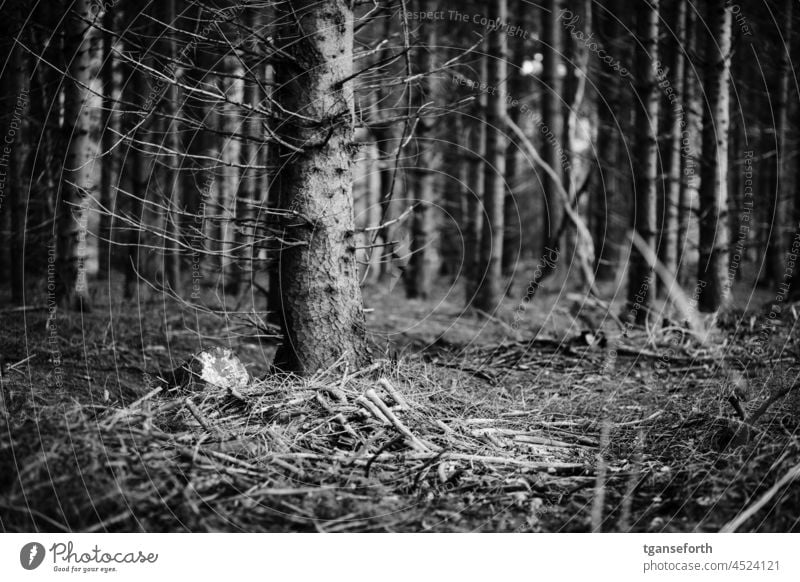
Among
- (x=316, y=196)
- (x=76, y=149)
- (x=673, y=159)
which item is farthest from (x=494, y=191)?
(x=316, y=196)

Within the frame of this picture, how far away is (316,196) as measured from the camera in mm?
5387

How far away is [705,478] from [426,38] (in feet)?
38.2

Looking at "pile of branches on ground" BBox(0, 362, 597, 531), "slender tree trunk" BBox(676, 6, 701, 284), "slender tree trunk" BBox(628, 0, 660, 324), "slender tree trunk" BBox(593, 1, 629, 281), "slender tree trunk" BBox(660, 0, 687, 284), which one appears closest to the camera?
"pile of branches on ground" BBox(0, 362, 597, 531)

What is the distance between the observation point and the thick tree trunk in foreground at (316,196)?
5371 mm

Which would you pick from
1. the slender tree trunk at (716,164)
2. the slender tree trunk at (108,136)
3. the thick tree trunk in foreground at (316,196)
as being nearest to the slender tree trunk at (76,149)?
the slender tree trunk at (108,136)

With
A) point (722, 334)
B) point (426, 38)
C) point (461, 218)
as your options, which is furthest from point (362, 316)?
point (461, 218)

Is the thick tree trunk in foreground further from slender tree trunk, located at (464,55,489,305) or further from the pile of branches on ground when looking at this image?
slender tree trunk, located at (464,55,489,305)

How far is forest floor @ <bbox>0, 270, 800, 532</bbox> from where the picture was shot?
143 inches

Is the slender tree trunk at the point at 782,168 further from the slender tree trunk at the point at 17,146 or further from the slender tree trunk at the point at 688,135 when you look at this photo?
the slender tree trunk at the point at 17,146

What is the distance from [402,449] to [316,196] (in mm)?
2217

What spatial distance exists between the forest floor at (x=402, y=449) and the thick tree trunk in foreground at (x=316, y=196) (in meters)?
0.34

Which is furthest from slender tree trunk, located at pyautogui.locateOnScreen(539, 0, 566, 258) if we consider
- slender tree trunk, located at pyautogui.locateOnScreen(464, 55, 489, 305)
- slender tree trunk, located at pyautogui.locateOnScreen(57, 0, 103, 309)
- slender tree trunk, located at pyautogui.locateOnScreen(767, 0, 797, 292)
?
slender tree trunk, located at pyautogui.locateOnScreen(57, 0, 103, 309)

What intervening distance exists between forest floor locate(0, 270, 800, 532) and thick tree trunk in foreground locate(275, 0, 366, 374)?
0.34 m
